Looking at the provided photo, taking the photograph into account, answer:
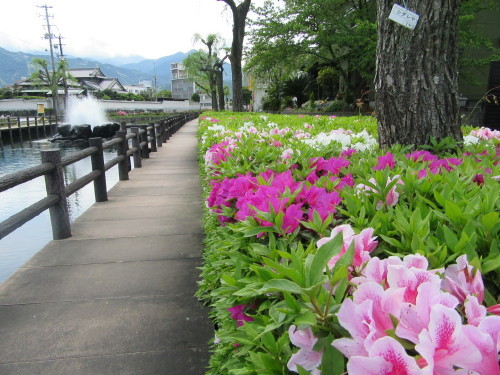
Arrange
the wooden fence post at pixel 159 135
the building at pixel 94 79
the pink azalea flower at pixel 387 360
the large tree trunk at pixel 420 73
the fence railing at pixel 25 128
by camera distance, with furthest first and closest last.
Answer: the building at pixel 94 79 < the fence railing at pixel 25 128 < the wooden fence post at pixel 159 135 < the large tree trunk at pixel 420 73 < the pink azalea flower at pixel 387 360

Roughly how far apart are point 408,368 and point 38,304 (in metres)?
2.95

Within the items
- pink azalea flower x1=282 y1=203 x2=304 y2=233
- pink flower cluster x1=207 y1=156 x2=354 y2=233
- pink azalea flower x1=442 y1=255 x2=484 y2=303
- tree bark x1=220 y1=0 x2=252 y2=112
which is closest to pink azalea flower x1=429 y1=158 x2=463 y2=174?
pink flower cluster x1=207 y1=156 x2=354 y2=233

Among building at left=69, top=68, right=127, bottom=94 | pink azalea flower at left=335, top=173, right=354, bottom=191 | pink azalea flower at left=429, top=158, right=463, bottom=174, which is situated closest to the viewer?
pink azalea flower at left=335, top=173, right=354, bottom=191

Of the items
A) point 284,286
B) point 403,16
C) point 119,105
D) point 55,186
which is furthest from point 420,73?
point 119,105

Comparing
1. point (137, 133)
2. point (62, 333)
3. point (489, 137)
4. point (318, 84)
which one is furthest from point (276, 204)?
point (318, 84)

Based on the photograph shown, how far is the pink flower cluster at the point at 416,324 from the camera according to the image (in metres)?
0.68

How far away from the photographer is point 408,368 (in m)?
0.67

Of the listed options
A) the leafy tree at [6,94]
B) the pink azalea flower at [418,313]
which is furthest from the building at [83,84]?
the pink azalea flower at [418,313]

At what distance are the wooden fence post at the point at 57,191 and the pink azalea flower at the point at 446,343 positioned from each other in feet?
13.9

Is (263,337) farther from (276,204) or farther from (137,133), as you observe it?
(137,133)

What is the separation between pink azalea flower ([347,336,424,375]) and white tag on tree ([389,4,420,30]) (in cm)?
279

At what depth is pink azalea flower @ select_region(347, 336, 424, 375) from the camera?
2.19 ft

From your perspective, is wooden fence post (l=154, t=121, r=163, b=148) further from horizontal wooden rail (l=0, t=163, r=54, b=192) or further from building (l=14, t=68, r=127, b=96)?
building (l=14, t=68, r=127, b=96)

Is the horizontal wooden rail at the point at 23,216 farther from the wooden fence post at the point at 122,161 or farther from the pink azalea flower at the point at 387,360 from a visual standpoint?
the wooden fence post at the point at 122,161
